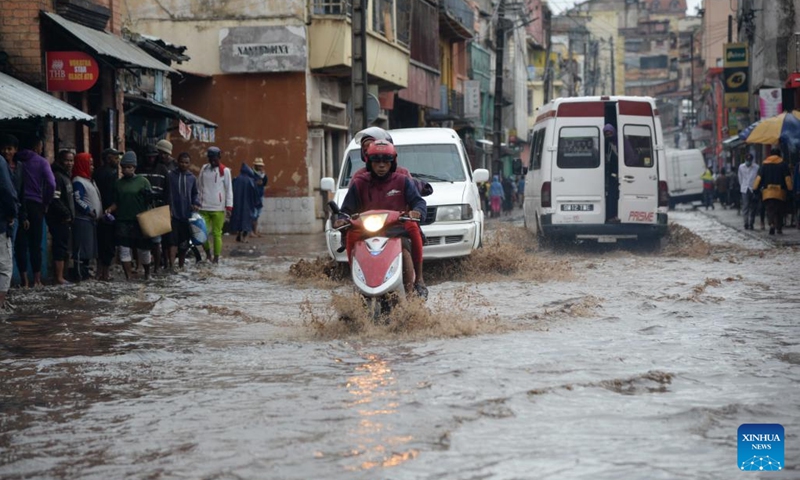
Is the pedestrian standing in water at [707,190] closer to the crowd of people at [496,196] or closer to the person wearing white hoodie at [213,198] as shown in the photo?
the crowd of people at [496,196]

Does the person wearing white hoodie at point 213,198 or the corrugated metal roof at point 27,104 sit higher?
the corrugated metal roof at point 27,104

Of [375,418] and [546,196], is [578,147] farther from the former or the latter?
[375,418]

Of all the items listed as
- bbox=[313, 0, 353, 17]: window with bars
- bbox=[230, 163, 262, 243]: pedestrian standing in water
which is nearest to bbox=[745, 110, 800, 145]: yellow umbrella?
bbox=[230, 163, 262, 243]: pedestrian standing in water

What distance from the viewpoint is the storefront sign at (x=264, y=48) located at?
106 ft

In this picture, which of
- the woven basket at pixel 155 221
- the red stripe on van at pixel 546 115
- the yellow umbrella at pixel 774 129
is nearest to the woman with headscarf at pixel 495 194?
the yellow umbrella at pixel 774 129

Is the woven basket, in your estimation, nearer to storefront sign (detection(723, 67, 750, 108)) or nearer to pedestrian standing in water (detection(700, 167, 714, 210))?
storefront sign (detection(723, 67, 750, 108))

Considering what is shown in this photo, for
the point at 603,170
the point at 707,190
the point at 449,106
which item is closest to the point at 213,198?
the point at 603,170

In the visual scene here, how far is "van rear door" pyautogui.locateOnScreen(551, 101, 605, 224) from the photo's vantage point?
20.7 m

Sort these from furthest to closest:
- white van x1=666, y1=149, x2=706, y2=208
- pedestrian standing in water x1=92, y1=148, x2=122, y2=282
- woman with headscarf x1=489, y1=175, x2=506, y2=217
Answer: white van x1=666, y1=149, x2=706, y2=208 → woman with headscarf x1=489, y1=175, x2=506, y2=217 → pedestrian standing in water x1=92, y1=148, x2=122, y2=282

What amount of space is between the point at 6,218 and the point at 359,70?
45.7ft

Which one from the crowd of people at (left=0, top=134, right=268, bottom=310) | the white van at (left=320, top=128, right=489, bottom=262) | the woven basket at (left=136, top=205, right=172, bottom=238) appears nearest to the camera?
the crowd of people at (left=0, top=134, right=268, bottom=310)

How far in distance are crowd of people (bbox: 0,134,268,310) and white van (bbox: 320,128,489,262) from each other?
8.02 feet

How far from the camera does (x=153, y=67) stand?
1964cm

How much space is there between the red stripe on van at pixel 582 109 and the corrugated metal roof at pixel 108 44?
6507mm
